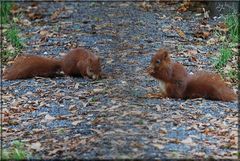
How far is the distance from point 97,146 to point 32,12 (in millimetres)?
7486

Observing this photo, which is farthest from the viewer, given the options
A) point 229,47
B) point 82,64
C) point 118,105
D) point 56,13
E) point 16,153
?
point 56,13

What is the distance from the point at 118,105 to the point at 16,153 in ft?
4.76

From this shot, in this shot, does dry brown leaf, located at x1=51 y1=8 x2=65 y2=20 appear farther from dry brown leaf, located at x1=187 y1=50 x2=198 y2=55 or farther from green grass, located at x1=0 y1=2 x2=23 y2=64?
dry brown leaf, located at x1=187 y1=50 x2=198 y2=55

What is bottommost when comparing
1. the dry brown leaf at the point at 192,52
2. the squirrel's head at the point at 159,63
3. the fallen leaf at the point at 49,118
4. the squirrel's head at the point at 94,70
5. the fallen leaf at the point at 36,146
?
the fallen leaf at the point at 36,146

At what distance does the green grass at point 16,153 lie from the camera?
5.52 meters

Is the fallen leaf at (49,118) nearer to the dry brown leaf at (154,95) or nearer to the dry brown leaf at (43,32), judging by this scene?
the dry brown leaf at (154,95)

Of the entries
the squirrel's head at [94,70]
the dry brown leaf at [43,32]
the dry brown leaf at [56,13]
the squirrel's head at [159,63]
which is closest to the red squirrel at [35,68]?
the squirrel's head at [94,70]

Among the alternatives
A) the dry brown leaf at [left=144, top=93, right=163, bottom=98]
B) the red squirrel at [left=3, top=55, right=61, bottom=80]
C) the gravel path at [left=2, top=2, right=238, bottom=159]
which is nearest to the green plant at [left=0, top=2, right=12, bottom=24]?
the gravel path at [left=2, top=2, right=238, bottom=159]

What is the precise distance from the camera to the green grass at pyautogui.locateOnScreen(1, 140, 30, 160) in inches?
217

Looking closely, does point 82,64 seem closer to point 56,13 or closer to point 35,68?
point 35,68

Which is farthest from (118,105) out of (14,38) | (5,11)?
(5,11)

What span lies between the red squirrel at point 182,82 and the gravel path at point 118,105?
11 centimetres

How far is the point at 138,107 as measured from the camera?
21.8ft

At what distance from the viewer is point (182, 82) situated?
7051 millimetres
